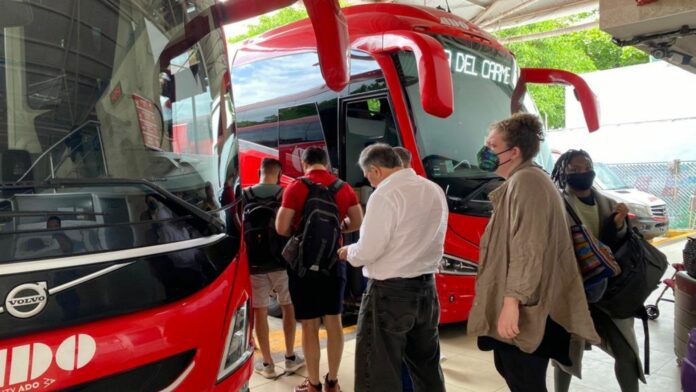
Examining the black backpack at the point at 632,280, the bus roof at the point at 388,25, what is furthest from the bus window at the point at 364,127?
the black backpack at the point at 632,280

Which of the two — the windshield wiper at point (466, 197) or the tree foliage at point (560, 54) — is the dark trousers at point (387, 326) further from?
the tree foliage at point (560, 54)

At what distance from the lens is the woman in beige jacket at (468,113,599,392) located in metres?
2.51

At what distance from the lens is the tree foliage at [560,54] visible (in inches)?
786

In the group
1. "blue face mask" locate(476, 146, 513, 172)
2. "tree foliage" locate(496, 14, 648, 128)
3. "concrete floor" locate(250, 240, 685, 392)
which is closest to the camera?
"blue face mask" locate(476, 146, 513, 172)

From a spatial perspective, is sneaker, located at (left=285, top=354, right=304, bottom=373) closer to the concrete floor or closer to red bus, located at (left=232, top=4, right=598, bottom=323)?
the concrete floor

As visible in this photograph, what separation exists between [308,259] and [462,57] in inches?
119

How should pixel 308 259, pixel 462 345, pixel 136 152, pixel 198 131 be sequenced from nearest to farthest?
pixel 136 152, pixel 198 131, pixel 308 259, pixel 462 345

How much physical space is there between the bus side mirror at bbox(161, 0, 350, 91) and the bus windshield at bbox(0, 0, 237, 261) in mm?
30

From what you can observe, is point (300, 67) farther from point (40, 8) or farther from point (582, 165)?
point (40, 8)

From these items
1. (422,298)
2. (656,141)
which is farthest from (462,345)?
(656,141)

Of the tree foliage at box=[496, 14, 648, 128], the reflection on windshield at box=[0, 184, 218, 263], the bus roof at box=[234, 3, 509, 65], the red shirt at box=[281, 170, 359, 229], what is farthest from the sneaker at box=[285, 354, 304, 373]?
the tree foliage at box=[496, 14, 648, 128]

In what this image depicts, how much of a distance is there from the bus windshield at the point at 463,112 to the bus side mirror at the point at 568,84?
110 millimetres

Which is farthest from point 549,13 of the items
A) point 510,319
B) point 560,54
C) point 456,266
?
point 560,54

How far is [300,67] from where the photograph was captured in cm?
634
